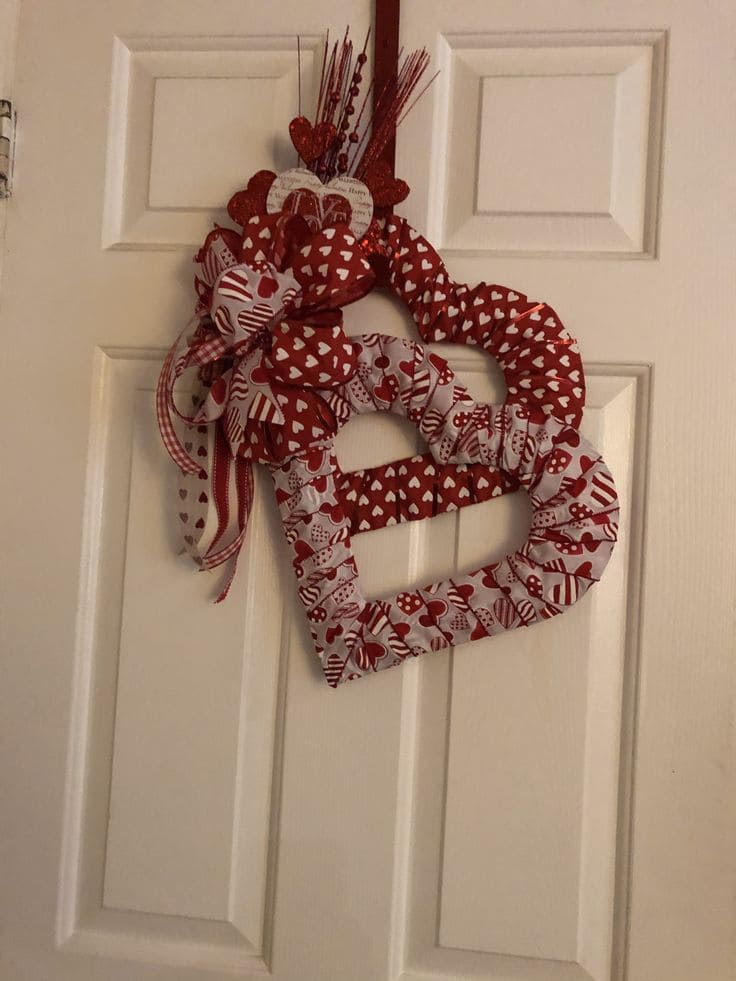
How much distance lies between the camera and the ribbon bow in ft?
2.41

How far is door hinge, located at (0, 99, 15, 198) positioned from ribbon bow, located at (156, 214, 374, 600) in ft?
0.75

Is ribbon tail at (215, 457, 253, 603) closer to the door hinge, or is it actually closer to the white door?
the white door

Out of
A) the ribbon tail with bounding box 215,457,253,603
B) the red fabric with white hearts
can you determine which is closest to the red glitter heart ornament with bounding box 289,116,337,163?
the red fabric with white hearts

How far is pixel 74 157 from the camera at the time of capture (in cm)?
88

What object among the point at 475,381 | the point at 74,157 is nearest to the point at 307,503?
the point at 475,381

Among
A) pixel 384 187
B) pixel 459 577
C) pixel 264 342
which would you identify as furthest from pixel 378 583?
pixel 384 187

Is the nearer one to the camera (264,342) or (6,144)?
(264,342)

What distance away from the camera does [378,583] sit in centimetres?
83

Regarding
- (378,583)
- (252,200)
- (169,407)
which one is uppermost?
(252,200)

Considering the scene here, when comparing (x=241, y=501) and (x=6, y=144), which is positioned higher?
(x=6, y=144)

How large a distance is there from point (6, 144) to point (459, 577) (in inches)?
23.4

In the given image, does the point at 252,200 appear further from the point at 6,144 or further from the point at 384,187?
the point at 6,144

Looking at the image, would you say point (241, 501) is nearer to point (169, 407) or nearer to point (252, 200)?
point (169, 407)

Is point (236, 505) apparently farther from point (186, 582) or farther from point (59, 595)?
point (59, 595)
